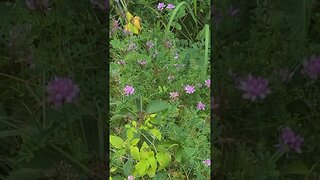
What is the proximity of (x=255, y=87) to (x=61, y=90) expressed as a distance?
47cm

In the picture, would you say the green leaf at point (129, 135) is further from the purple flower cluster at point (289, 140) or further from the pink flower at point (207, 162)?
the purple flower cluster at point (289, 140)

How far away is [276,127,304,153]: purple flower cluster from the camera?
157 centimetres

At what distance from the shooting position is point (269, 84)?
1.57 m

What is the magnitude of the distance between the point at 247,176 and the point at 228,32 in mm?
359

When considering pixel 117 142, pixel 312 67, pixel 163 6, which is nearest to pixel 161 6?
pixel 163 6

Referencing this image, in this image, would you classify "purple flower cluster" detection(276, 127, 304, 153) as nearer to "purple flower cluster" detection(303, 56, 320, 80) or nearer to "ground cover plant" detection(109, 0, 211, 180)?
"purple flower cluster" detection(303, 56, 320, 80)

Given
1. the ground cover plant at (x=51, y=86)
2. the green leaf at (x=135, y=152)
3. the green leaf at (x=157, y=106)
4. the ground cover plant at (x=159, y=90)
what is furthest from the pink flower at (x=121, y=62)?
the ground cover plant at (x=51, y=86)

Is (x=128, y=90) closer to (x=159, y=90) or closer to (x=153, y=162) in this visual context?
(x=159, y=90)

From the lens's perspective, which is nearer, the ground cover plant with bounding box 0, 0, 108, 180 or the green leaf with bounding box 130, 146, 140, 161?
the ground cover plant with bounding box 0, 0, 108, 180

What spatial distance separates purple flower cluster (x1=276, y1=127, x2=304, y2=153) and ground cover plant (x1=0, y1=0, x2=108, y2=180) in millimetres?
442

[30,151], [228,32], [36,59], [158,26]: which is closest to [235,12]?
[228,32]

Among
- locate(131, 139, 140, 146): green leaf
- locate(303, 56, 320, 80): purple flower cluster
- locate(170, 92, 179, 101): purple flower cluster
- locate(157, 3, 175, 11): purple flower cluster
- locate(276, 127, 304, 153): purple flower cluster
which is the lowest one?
locate(131, 139, 140, 146): green leaf

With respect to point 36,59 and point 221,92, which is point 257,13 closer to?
point 221,92

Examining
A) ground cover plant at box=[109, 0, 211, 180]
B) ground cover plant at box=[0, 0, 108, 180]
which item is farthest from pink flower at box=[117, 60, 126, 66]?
ground cover plant at box=[0, 0, 108, 180]
